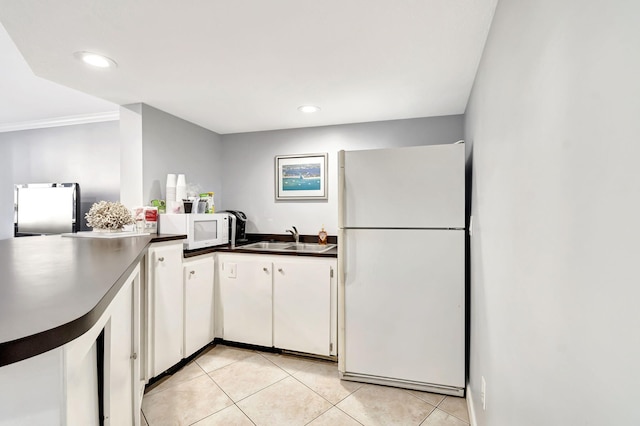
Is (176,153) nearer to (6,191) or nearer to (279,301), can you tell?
(279,301)

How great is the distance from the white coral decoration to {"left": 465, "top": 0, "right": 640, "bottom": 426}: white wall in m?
2.37

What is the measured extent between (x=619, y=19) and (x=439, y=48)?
4.65 ft

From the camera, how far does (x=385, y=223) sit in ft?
7.30

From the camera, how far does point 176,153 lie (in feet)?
9.78

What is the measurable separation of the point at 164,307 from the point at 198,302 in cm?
40

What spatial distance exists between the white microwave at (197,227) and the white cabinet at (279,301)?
204 millimetres

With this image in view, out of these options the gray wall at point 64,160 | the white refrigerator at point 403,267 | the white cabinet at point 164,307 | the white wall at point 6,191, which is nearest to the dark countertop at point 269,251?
the white cabinet at point 164,307

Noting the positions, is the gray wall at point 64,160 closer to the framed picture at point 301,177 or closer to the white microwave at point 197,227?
the white microwave at point 197,227

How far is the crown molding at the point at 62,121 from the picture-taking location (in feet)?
12.3

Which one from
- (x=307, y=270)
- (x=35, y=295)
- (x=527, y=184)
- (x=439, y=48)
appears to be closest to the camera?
(x=35, y=295)

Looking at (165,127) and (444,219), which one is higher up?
(165,127)

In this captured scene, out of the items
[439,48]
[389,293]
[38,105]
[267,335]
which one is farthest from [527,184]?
[38,105]

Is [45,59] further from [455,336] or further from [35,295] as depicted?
[455,336]

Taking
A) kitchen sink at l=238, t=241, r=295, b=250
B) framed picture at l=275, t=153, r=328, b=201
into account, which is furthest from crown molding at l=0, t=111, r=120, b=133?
kitchen sink at l=238, t=241, r=295, b=250
